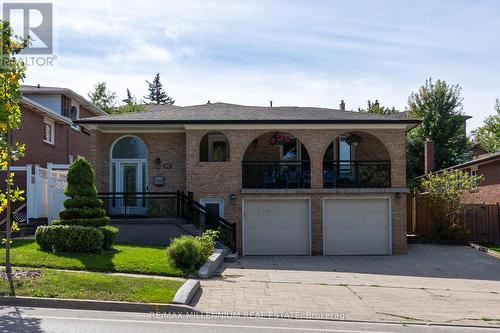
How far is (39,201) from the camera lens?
21016mm

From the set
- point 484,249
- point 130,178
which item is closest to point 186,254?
point 130,178

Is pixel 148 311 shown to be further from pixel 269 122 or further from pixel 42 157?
pixel 42 157

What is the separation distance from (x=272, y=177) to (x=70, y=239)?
9608mm

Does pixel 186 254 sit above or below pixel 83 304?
above

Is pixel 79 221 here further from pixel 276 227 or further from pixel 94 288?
pixel 276 227

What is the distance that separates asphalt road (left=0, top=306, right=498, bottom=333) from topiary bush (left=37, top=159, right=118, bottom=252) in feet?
17.7

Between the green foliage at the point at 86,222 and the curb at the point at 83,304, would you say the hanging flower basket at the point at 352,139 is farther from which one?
the curb at the point at 83,304

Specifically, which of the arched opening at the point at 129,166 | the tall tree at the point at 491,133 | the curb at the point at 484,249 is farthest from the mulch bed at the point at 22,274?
the tall tree at the point at 491,133

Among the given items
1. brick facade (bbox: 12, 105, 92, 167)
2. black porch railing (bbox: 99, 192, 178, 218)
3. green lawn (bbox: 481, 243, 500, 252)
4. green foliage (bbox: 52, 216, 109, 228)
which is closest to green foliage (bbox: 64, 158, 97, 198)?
green foliage (bbox: 52, 216, 109, 228)

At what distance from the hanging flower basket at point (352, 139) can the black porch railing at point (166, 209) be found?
706cm

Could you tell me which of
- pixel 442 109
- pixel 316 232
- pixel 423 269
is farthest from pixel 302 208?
pixel 442 109

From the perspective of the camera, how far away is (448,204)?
25.3 meters

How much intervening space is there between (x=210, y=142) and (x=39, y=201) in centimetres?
706

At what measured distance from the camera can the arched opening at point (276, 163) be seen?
75.0 ft
